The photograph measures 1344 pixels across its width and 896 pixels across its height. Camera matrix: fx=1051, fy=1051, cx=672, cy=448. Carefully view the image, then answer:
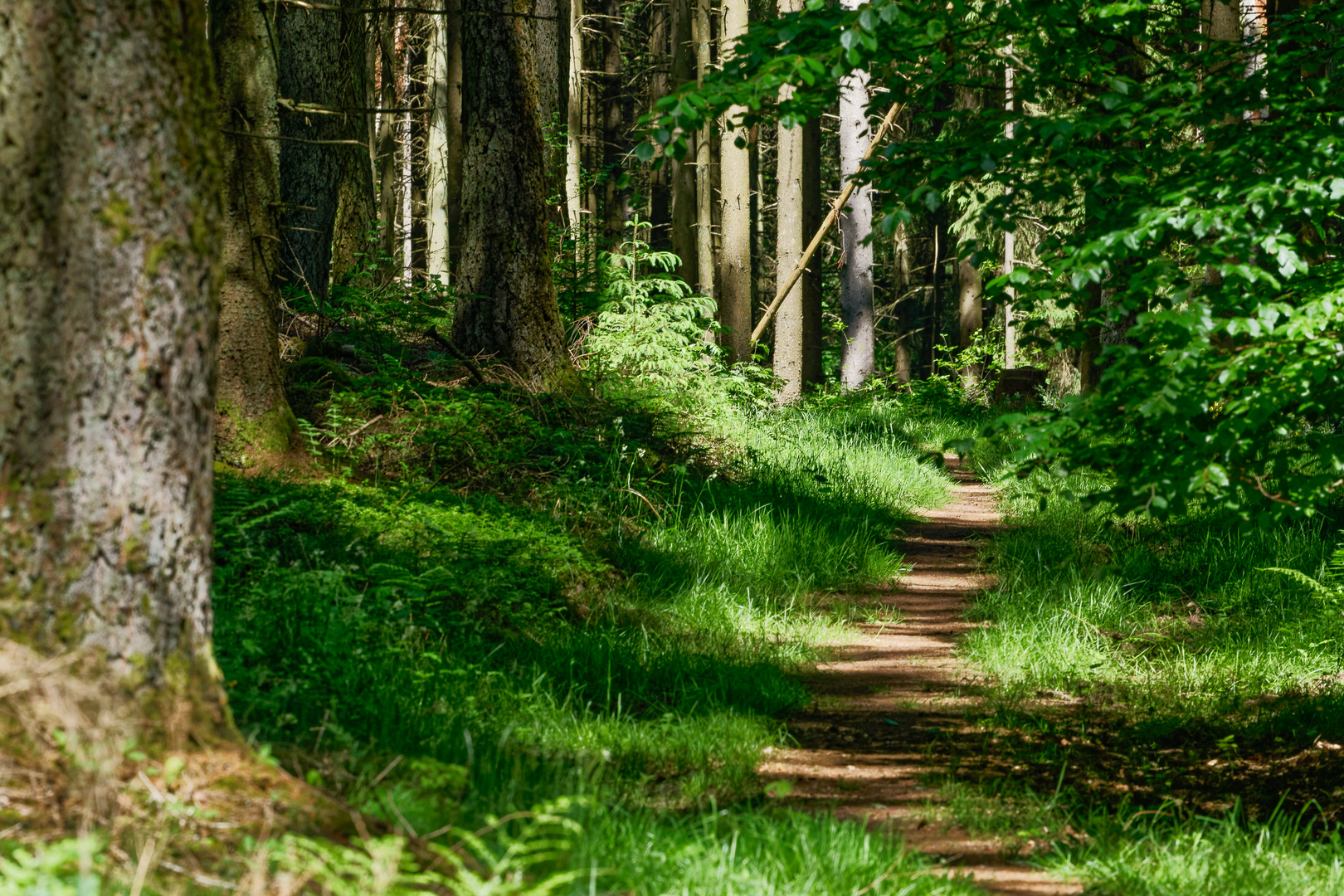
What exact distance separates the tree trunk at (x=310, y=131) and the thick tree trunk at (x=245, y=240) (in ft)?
7.73

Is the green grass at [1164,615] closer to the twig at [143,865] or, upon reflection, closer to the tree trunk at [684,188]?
the twig at [143,865]

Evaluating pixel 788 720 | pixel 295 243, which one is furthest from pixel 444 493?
pixel 295 243

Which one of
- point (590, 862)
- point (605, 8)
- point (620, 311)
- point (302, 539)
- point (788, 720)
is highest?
point (605, 8)

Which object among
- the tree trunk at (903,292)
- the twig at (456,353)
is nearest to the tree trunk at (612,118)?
the tree trunk at (903,292)

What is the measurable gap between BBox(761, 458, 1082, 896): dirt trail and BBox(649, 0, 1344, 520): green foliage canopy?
4.57 ft

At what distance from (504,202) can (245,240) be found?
2.41m

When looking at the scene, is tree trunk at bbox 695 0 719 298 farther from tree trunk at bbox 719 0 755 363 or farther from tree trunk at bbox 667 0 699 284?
tree trunk at bbox 719 0 755 363

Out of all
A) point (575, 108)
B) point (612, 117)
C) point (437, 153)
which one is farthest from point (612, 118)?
point (575, 108)

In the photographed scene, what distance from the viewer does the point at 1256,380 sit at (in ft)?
13.2

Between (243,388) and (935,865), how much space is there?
546 centimetres

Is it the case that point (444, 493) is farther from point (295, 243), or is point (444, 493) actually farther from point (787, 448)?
point (787, 448)

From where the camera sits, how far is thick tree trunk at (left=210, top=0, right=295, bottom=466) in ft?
22.9

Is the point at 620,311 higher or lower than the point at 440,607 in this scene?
higher

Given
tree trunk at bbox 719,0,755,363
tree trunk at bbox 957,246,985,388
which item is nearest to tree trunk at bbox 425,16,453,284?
tree trunk at bbox 719,0,755,363
